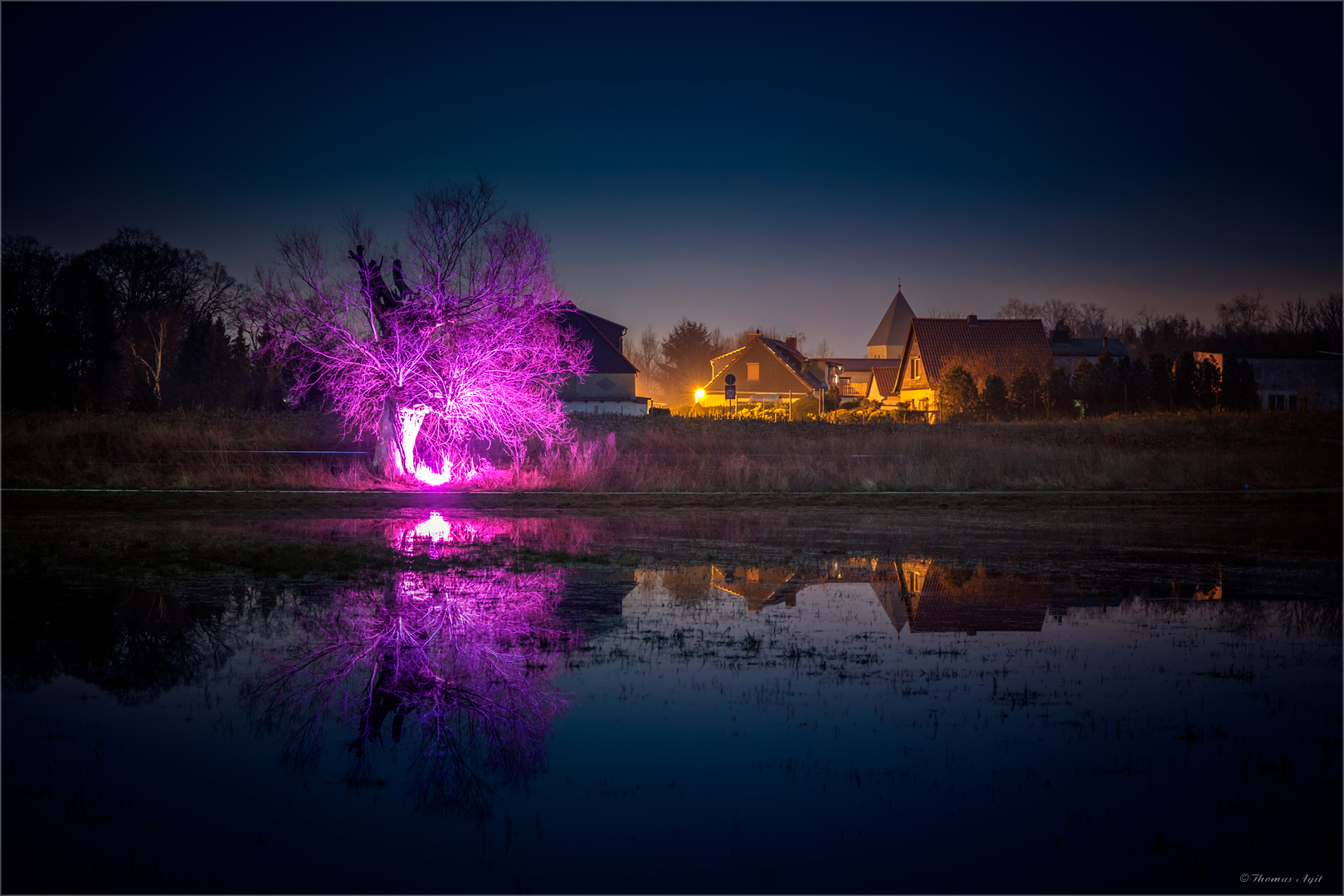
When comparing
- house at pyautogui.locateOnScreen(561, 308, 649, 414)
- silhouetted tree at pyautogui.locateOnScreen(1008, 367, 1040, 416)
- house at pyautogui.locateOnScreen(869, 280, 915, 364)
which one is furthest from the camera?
house at pyautogui.locateOnScreen(869, 280, 915, 364)

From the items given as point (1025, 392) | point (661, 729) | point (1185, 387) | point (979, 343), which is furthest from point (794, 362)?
point (661, 729)

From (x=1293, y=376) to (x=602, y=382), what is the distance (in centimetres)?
4702

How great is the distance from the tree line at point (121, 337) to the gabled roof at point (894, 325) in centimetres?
8123

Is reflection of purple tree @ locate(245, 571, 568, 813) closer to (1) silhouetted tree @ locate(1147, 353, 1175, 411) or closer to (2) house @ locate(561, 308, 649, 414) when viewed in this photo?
(2) house @ locate(561, 308, 649, 414)

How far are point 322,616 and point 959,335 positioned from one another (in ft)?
206

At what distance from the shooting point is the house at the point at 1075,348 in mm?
74019

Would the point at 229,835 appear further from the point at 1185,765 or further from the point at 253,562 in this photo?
the point at 253,562

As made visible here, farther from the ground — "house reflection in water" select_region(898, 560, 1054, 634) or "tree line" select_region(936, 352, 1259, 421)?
"tree line" select_region(936, 352, 1259, 421)

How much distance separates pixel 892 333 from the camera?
128750 millimetres

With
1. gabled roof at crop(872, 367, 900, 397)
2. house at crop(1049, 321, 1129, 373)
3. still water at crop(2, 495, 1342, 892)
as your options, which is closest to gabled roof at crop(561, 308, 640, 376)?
gabled roof at crop(872, 367, 900, 397)

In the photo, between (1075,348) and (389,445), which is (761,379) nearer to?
(1075,348)

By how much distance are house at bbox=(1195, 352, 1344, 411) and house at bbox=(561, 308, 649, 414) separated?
3950 centimetres

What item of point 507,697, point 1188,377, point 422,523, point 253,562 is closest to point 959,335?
point 1188,377

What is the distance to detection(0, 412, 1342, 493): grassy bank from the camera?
2747 centimetres
